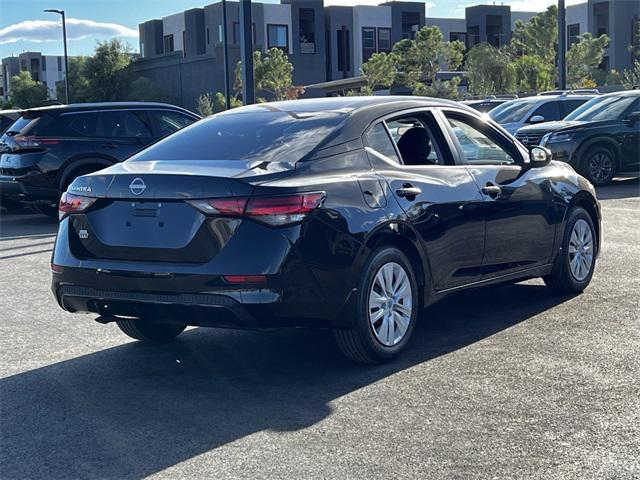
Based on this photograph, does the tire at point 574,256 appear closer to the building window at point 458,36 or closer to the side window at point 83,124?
the side window at point 83,124

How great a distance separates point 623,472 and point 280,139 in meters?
2.98

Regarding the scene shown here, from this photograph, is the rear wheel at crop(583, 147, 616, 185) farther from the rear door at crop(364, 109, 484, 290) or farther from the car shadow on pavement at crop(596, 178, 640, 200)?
the rear door at crop(364, 109, 484, 290)

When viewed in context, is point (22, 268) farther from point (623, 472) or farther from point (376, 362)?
point (623, 472)

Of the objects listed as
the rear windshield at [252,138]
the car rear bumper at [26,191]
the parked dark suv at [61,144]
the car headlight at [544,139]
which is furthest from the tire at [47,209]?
the rear windshield at [252,138]

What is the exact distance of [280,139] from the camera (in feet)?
20.5

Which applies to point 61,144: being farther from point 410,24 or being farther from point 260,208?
point 410,24

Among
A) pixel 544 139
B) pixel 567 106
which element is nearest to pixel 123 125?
pixel 544 139

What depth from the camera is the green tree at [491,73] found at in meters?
53.1

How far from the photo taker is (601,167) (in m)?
18.3

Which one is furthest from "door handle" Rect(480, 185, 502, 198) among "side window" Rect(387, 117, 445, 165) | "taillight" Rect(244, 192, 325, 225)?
"taillight" Rect(244, 192, 325, 225)

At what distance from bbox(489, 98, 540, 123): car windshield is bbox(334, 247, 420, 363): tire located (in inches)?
659

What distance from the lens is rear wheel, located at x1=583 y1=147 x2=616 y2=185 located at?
18234 mm

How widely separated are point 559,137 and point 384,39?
64959mm

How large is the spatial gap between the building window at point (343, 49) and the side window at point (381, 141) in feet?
243
